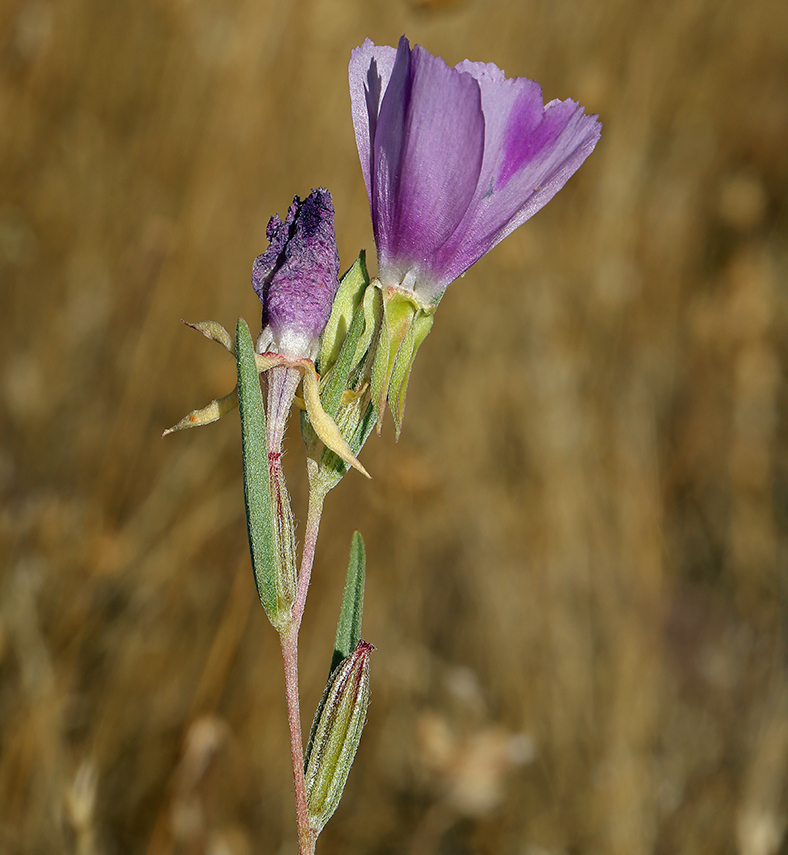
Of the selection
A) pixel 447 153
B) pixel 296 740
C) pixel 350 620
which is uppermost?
pixel 447 153

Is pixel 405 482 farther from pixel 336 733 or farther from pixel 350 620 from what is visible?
pixel 336 733

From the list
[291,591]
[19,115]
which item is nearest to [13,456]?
[19,115]

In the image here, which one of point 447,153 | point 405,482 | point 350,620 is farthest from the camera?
point 405,482

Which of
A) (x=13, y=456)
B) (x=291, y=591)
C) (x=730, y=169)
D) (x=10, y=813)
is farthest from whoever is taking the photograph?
(x=730, y=169)

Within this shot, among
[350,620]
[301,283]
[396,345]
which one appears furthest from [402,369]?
[350,620]

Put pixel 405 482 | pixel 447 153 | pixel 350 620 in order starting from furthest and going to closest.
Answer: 1. pixel 405 482
2. pixel 350 620
3. pixel 447 153

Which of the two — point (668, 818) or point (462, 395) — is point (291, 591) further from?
point (462, 395)

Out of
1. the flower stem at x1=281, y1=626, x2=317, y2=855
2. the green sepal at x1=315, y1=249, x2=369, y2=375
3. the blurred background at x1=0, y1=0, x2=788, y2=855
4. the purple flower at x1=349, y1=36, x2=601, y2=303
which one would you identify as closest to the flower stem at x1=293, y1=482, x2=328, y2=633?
the flower stem at x1=281, y1=626, x2=317, y2=855
